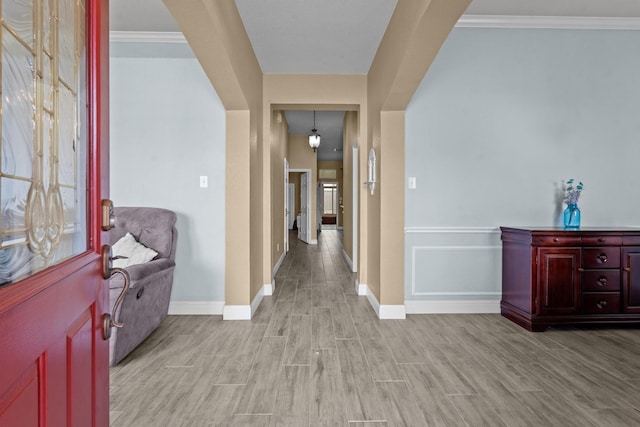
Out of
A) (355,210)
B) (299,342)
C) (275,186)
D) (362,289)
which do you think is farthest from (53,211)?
(355,210)

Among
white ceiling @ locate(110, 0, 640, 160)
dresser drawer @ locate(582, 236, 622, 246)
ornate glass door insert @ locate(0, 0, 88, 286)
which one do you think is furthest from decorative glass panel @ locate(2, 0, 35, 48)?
dresser drawer @ locate(582, 236, 622, 246)

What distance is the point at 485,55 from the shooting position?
3.50 metres

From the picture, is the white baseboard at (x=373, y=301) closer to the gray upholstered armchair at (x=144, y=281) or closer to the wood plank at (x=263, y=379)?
the wood plank at (x=263, y=379)

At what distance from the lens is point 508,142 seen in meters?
3.51

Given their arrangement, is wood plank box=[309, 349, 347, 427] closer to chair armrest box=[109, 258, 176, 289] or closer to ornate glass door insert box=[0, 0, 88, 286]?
chair armrest box=[109, 258, 176, 289]

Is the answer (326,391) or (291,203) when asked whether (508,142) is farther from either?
(291,203)

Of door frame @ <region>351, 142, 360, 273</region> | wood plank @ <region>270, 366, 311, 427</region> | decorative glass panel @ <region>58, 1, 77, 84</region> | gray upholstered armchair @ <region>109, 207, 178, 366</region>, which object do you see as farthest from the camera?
door frame @ <region>351, 142, 360, 273</region>

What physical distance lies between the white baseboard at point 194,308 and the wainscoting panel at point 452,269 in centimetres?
192

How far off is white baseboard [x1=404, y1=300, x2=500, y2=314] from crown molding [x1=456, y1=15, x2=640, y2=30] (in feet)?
8.91

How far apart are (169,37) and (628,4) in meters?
4.19

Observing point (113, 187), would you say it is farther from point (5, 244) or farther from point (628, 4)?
point (628, 4)

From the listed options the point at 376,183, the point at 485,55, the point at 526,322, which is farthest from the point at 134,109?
the point at 526,322

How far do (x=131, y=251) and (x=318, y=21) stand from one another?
8.25 feet

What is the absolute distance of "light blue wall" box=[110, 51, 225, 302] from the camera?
3.54 meters
